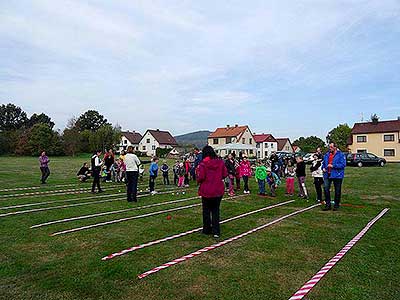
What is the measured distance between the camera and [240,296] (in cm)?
369

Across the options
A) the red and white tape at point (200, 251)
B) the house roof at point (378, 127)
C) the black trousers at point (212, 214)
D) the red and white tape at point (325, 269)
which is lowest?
the red and white tape at point (325, 269)

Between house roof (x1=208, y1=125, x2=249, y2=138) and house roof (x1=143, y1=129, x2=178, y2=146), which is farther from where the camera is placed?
house roof (x1=143, y1=129, x2=178, y2=146)

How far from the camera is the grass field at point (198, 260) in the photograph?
384 cm

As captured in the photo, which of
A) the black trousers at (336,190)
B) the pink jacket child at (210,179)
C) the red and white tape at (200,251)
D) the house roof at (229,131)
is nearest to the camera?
the red and white tape at (200,251)

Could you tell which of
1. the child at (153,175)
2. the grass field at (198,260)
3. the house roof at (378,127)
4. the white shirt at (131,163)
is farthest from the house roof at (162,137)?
the grass field at (198,260)

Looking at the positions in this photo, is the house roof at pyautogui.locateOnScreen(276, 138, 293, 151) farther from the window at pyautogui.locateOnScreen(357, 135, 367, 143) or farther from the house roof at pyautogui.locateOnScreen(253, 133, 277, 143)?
the window at pyautogui.locateOnScreen(357, 135, 367, 143)

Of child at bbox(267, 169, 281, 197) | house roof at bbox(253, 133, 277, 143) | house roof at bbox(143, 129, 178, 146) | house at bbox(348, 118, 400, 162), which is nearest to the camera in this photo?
child at bbox(267, 169, 281, 197)

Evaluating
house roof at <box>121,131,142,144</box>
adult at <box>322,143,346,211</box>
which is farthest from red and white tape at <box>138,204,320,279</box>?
house roof at <box>121,131,142,144</box>

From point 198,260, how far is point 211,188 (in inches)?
61.7

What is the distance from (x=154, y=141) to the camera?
78.2 metres

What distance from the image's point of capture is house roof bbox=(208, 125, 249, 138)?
64.5m

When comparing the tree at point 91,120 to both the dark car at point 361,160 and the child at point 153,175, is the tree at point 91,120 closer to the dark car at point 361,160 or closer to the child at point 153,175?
the dark car at point 361,160

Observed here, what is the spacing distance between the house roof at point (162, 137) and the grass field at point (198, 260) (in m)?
70.7

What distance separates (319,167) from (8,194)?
11.0m
